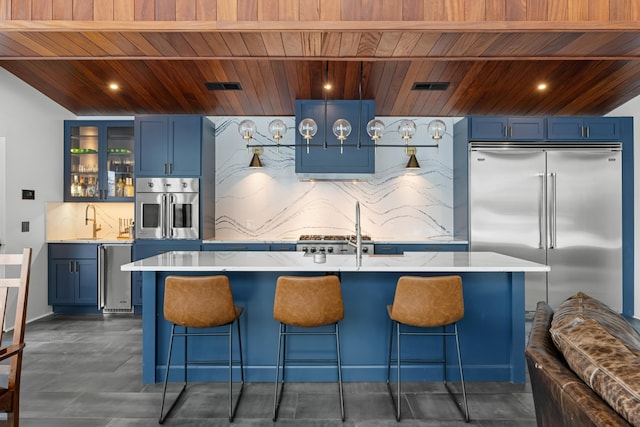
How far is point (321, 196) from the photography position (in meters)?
5.47

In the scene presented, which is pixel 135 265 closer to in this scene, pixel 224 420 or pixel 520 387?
pixel 224 420

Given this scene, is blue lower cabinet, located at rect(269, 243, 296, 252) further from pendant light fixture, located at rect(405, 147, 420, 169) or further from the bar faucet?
the bar faucet

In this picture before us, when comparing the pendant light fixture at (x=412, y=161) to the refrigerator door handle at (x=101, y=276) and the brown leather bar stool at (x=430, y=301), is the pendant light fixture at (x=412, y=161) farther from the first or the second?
the refrigerator door handle at (x=101, y=276)

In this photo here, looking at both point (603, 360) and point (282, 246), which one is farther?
point (282, 246)

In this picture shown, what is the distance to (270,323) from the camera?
290 centimetres

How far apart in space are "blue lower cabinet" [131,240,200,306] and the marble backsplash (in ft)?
2.19

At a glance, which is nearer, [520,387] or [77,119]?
[520,387]

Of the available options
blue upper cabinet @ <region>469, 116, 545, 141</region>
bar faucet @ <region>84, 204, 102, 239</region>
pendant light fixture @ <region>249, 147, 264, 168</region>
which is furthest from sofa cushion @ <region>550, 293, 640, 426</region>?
bar faucet @ <region>84, 204, 102, 239</region>

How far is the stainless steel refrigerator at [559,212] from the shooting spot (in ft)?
15.4

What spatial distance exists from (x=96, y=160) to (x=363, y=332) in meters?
4.25

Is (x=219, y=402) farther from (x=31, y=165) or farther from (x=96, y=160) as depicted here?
(x=96, y=160)

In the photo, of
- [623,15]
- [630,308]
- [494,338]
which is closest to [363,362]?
[494,338]

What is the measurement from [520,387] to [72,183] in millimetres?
5417

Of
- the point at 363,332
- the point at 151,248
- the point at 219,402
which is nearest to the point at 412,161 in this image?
the point at 363,332
